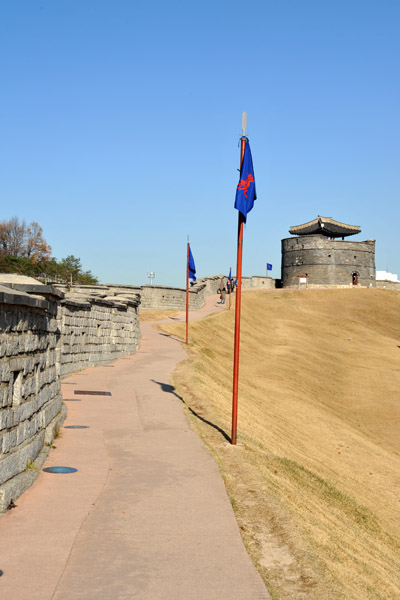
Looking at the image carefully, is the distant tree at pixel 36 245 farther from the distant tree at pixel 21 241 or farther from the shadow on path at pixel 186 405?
the shadow on path at pixel 186 405

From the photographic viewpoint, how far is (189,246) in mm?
27484

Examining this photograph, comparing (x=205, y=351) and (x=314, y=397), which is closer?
(x=314, y=397)

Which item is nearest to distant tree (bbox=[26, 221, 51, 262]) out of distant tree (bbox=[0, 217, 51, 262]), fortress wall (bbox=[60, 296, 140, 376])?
distant tree (bbox=[0, 217, 51, 262])

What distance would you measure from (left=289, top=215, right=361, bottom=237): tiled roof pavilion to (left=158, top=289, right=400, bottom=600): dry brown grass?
120 feet

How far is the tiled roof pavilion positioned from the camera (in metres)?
78.8

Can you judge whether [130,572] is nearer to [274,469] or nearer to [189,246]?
[274,469]

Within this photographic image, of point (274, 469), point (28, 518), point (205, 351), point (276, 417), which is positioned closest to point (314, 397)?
point (205, 351)

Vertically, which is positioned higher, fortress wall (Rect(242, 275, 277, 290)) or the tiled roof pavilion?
the tiled roof pavilion

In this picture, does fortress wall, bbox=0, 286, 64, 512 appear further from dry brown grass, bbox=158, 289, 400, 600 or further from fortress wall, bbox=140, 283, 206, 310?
fortress wall, bbox=140, 283, 206, 310

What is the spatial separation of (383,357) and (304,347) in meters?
4.78

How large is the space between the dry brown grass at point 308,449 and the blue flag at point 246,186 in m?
4.06

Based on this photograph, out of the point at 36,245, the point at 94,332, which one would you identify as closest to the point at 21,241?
the point at 36,245

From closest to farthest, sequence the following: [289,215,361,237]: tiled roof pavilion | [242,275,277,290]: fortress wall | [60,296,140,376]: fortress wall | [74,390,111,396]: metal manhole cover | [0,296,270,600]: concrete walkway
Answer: [0,296,270,600]: concrete walkway
[74,390,111,396]: metal manhole cover
[60,296,140,376]: fortress wall
[242,275,277,290]: fortress wall
[289,215,361,237]: tiled roof pavilion

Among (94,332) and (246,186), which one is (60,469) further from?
(94,332)
